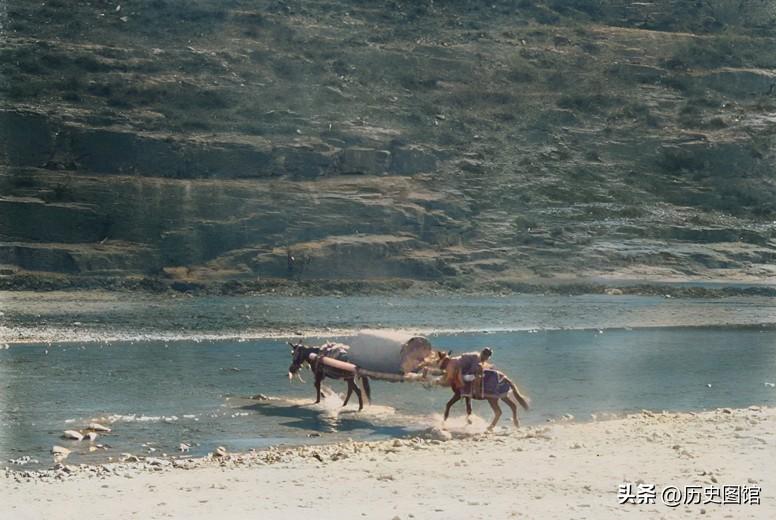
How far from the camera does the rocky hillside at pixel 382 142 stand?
5950 centimetres

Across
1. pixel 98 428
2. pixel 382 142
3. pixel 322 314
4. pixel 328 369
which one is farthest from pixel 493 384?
pixel 382 142

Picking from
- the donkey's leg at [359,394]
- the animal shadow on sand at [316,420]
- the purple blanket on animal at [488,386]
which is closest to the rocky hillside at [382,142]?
the animal shadow on sand at [316,420]

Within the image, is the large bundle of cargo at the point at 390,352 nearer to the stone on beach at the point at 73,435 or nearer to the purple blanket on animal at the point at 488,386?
the purple blanket on animal at the point at 488,386

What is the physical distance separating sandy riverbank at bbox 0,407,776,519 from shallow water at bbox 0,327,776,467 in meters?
3.11

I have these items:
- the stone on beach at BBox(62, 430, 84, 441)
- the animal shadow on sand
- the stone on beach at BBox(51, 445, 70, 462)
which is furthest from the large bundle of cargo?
the stone on beach at BBox(51, 445, 70, 462)

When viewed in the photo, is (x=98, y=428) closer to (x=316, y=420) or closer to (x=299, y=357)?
(x=316, y=420)

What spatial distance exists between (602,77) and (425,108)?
16.8 meters

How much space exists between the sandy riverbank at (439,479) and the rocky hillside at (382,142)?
126 ft

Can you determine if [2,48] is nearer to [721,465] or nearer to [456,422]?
[456,422]

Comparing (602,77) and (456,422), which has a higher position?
(602,77)

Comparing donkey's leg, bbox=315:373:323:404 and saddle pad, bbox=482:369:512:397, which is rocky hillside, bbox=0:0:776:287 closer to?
donkey's leg, bbox=315:373:323:404

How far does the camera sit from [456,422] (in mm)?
22938

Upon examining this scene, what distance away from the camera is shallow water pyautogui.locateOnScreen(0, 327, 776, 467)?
22.2m

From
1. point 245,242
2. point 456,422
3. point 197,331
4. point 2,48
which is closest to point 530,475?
point 456,422
